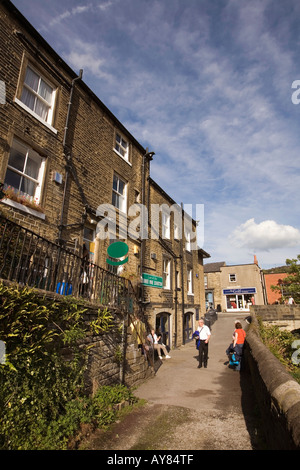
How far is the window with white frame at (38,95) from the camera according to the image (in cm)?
826

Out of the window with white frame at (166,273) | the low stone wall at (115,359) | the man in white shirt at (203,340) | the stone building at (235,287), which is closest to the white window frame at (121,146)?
the window with white frame at (166,273)

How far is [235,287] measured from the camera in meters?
37.1

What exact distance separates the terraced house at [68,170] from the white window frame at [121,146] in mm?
62

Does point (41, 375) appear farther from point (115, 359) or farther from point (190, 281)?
point (190, 281)

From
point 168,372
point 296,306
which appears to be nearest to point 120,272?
point 168,372

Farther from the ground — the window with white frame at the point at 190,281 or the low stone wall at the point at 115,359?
the window with white frame at the point at 190,281

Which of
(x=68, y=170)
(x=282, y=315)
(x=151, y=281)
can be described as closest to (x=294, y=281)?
(x=282, y=315)

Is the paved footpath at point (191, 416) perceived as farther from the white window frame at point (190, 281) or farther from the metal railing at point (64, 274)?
the white window frame at point (190, 281)

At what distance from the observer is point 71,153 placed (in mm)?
9578

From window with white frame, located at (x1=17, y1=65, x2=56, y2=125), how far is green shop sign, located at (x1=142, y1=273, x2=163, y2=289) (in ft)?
26.3

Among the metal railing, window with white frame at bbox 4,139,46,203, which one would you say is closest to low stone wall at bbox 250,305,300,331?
the metal railing

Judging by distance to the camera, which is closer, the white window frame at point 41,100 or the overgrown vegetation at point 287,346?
the white window frame at point 41,100

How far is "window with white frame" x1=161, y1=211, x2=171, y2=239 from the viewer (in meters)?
17.2
